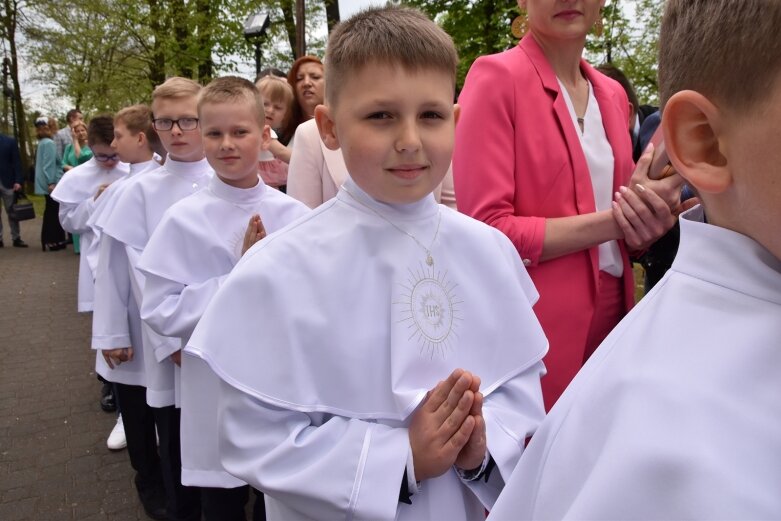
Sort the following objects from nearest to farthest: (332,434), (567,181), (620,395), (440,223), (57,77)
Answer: (620,395), (332,434), (440,223), (567,181), (57,77)

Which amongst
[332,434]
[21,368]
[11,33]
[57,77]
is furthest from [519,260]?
[11,33]

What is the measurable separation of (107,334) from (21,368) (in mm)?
3699

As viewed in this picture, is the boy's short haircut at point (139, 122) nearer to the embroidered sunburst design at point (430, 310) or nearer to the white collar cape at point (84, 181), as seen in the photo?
the white collar cape at point (84, 181)

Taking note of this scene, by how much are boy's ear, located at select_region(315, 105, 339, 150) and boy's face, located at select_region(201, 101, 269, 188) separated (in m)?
1.11

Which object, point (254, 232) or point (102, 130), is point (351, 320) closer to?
point (254, 232)

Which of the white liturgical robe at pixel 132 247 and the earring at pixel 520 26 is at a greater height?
the earring at pixel 520 26

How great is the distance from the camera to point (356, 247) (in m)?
1.63

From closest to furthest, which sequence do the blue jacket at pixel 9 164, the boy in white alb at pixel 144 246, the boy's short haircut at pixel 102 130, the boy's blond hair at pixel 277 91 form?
1. the boy in white alb at pixel 144 246
2. the boy's blond hair at pixel 277 91
3. the boy's short haircut at pixel 102 130
4. the blue jacket at pixel 9 164

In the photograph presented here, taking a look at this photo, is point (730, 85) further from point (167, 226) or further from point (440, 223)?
point (167, 226)

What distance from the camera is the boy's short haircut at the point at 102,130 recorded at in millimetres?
5387

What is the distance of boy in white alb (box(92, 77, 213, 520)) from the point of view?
334 centimetres

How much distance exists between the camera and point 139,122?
14.7ft

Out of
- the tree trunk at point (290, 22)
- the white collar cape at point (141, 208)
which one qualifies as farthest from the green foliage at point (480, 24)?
the white collar cape at point (141, 208)

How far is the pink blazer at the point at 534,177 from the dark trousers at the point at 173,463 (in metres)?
2.06
